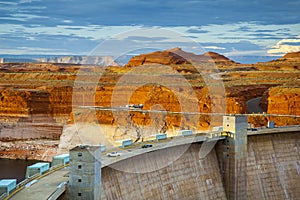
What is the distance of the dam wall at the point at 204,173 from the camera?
1180 inches

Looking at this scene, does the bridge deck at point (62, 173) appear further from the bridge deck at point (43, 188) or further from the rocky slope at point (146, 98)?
the rocky slope at point (146, 98)

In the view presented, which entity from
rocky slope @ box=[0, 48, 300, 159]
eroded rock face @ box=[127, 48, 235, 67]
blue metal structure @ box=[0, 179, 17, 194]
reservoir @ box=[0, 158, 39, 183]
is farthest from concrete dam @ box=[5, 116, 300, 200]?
eroded rock face @ box=[127, 48, 235, 67]

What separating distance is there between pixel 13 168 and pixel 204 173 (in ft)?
142

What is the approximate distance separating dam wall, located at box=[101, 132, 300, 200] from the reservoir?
102 feet

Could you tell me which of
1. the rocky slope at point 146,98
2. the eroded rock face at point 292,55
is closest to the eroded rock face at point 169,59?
the rocky slope at point 146,98

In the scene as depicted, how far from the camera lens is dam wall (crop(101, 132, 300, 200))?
2998 cm

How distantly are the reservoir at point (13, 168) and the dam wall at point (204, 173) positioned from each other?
3098 centimetres

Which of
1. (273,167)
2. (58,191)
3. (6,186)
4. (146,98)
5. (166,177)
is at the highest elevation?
(146,98)

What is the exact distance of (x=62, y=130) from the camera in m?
97.4

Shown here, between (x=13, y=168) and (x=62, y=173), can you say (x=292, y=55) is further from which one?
(x=62, y=173)

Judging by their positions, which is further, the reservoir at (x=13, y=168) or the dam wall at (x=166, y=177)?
the reservoir at (x=13, y=168)

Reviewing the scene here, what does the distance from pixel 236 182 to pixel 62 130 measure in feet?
A: 205

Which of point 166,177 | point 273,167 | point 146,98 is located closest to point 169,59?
point 146,98

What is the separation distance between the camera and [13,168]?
74312 millimetres
